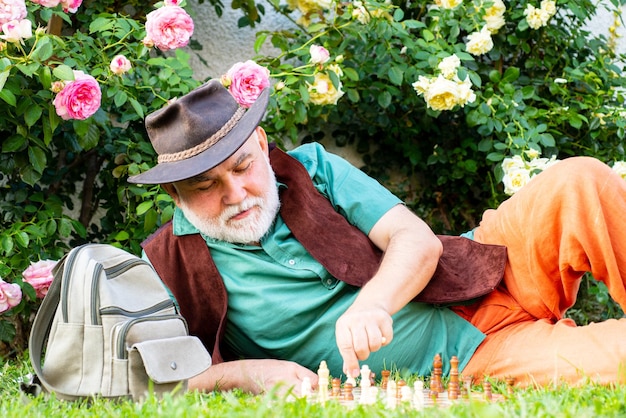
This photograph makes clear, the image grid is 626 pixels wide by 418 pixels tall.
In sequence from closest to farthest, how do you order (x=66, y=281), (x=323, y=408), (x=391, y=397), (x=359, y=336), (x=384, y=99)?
(x=323, y=408) < (x=391, y=397) < (x=359, y=336) < (x=66, y=281) < (x=384, y=99)

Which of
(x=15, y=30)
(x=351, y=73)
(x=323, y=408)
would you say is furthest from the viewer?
(x=351, y=73)

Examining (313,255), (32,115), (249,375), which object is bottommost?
(32,115)

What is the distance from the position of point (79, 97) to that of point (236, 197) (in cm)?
99

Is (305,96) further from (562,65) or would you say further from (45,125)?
(562,65)

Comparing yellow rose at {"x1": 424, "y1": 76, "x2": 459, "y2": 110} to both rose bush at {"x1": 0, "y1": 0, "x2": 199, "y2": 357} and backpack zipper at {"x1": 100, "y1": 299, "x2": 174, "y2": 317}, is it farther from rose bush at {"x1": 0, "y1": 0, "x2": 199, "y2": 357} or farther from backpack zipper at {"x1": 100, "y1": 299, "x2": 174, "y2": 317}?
backpack zipper at {"x1": 100, "y1": 299, "x2": 174, "y2": 317}

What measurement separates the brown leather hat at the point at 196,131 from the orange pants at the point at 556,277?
1.04 m

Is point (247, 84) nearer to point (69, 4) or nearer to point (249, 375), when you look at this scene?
point (69, 4)

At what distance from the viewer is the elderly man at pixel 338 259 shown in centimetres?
306

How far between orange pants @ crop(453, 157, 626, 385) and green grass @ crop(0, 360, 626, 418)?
0.35 m

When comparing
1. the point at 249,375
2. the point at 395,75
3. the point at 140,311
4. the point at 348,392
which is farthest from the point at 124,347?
the point at 395,75

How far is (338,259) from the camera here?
3.31 m

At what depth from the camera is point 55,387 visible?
272 centimetres

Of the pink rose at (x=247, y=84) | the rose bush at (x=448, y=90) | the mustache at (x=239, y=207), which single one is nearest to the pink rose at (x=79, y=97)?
the pink rose at (x=247, y=84)

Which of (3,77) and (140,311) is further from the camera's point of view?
(3,77)
